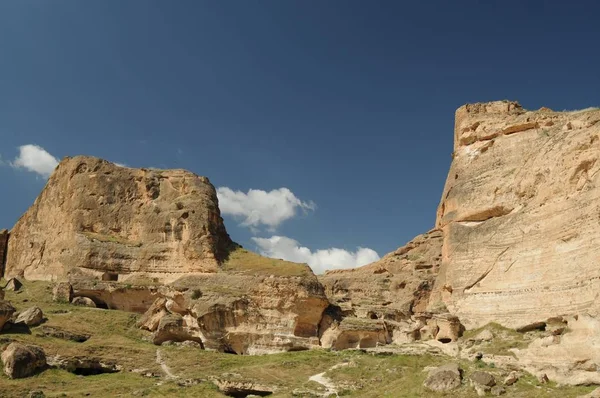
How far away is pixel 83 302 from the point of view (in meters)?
38.0

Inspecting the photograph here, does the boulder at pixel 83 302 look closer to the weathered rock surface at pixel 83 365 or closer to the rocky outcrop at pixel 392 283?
the weathered rock surface at pixel 83 365

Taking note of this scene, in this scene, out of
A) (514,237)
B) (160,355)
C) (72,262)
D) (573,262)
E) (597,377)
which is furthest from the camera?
(72,262)

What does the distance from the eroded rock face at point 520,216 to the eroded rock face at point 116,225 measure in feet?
62.6

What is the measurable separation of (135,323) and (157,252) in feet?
24.6

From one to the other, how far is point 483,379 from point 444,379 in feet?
5.69

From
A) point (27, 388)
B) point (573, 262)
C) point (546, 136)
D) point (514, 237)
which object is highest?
point (546, 136)

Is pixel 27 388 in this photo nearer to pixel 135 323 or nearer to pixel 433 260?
pixel 135 323

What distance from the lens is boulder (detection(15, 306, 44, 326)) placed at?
31.8 m

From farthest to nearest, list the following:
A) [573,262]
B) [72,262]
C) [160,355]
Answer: [72,262], [160,355], [573,262]

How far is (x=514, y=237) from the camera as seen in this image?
3478cm

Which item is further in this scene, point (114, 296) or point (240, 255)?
point (240, 255)

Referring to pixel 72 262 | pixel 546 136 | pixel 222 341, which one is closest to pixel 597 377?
pixel 546 136

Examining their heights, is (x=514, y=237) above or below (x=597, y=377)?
above

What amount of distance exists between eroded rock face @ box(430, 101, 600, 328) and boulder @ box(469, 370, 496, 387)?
6886 mm
